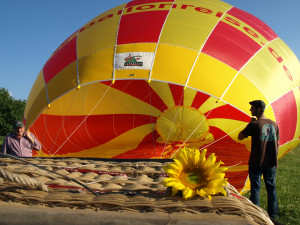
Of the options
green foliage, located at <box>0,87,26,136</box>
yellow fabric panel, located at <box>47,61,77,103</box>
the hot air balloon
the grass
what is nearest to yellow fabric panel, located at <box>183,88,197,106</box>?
the hot air balloon

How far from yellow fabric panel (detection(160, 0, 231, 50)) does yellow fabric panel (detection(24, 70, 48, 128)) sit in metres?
2.35

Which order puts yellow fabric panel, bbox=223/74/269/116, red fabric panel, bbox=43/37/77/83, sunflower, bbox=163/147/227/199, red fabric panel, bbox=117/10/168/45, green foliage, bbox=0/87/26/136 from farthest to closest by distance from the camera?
green foliage, bbox=0/87/26/136 → red fabric panel, bbox=43/37/77/83 → red fabric panel, bbox=117/10/168/45 → yellow fabric panel, bbox=223/74/269/116 → sunflower, bbox=163/147/227/199

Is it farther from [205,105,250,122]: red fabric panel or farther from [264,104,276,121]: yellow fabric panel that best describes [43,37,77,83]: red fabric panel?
[264,104,276,121]: yellow fabric panel

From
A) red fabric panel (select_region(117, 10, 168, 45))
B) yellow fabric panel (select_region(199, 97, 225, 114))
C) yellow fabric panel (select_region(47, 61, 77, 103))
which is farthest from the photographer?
yellow fabric panel (select_region(47, 61, 77, 103))

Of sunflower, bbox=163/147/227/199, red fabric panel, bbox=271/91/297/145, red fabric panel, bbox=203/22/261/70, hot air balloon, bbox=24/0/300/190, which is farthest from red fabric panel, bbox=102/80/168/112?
sunflower, bbox=163/147/227/199

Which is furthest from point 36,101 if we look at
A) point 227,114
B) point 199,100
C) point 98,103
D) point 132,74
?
point 227,114

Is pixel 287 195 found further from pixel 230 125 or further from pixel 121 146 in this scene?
pixel 121 146

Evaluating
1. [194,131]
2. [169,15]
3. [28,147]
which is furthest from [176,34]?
[28,147]

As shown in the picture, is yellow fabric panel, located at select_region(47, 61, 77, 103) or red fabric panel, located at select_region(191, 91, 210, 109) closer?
red fabric panel, located at select_region(191, 91, 210, 109)

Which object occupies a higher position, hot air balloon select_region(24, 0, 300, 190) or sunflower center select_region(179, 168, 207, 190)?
hot air balloon select_region(24, 0, 300, 190)

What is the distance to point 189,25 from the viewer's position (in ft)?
15.3

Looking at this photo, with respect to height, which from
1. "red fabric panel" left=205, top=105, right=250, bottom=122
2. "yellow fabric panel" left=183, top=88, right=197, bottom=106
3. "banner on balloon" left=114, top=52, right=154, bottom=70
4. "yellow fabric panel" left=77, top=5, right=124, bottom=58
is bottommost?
"red fabric panel" left=205, top=105, right=250, bottom=122

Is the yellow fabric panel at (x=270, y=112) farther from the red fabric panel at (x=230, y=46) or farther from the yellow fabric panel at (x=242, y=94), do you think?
the red fabric panel at (x=230, y=46)

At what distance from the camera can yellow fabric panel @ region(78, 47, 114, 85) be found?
14.9 ft
